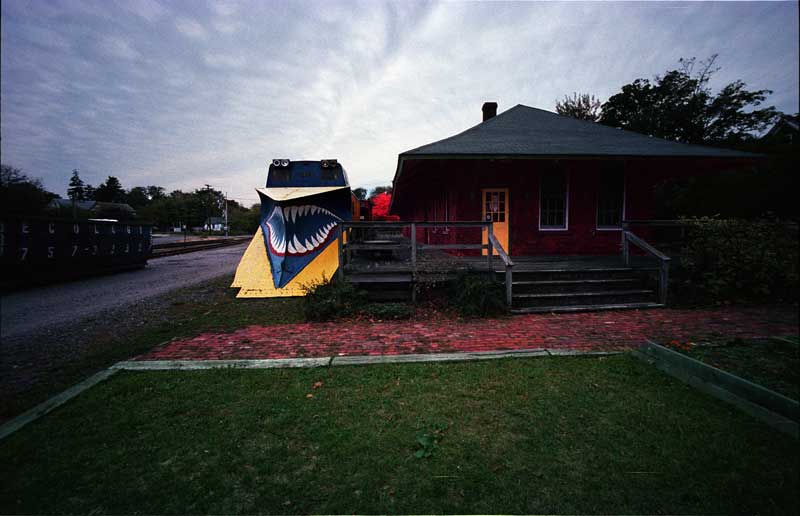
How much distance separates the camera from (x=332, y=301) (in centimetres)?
607

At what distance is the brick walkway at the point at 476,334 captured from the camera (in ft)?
14.2

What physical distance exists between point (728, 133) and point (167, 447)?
93.4 feet

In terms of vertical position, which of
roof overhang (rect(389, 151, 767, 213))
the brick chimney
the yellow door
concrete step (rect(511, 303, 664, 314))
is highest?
the brick chimney

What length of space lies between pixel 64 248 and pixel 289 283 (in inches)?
326

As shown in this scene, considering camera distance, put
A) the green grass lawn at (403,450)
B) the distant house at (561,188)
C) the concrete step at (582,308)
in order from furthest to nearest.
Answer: the distant house at (561,188), the concrete step at (582,308), the green grass lawn at (403,450)

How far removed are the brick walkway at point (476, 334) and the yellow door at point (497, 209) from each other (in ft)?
13.5

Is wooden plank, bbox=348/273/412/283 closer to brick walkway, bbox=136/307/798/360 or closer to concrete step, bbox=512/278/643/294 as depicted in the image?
brick walkway, bbox=136/307/798/360

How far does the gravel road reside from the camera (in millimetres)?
6137

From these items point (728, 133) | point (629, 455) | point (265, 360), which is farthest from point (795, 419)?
point (728, 133)

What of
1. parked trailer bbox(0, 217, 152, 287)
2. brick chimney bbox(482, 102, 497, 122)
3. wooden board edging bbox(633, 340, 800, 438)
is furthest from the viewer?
brick chimney bbox(482, 102, 497, 122)

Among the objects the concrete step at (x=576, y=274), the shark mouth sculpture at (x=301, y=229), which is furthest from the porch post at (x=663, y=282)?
the shark mouth sculpture at (x=301, y=229)

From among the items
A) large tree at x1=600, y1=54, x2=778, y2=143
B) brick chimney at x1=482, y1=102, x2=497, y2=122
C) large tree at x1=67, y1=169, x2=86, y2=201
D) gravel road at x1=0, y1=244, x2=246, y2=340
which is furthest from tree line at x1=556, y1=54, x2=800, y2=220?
large tree at x1=67, y1=169, x2=86, y2=201

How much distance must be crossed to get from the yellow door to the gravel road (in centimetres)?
953

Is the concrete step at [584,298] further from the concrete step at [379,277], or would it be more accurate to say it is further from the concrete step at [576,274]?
the concrete step at [379,277]
